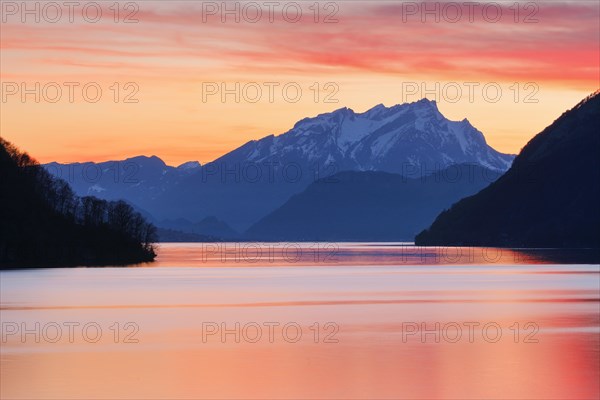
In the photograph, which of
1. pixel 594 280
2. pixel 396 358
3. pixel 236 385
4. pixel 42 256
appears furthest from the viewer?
pixel 42 256

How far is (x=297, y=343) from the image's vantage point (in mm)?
67688

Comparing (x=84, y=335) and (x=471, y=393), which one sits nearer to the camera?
(x=471, y=393)

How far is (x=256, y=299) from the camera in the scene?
366 ft

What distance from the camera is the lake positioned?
49844 millimetres

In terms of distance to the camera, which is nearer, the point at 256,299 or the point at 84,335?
the point at 84,335

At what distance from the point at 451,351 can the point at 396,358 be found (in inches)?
184

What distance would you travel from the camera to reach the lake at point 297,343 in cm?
4984

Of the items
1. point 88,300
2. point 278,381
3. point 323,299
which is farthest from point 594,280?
point 278,381

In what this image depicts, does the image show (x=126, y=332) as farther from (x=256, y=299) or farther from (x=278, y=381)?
(x=256, y=299)

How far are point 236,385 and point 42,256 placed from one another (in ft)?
481

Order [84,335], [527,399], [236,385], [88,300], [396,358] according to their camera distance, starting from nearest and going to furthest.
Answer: [527,399] < [236,385] < [396,358] < [84,335] < [88,300]

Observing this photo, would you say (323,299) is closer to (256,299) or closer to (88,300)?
(256,299)

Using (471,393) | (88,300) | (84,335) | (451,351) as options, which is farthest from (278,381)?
(88,300)

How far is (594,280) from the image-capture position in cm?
14962
